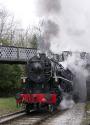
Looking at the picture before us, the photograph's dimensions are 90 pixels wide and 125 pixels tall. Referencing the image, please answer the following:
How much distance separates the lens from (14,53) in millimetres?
36031

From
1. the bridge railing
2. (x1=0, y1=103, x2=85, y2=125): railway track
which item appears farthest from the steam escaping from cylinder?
(x1=0, y1=103, x2=85, y2=125): railway track

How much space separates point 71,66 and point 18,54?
364 inches

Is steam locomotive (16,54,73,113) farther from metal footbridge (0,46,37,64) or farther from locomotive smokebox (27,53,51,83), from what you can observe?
metal footbridge (0,46,37,64)

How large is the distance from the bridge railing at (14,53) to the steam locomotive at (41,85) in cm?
1232

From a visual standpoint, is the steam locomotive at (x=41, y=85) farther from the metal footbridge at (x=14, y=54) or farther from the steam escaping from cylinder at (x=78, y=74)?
the metal footbridge at (x=14, y=54)

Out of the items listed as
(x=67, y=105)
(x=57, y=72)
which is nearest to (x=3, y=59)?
(x=67, y=105)

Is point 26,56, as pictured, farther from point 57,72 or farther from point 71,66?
point 57,72

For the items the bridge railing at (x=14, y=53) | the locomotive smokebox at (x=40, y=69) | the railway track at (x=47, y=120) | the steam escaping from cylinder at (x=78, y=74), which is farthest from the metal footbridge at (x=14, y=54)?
the railway track at (x=47, y=120)

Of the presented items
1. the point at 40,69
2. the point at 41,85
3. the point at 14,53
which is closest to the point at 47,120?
the point at 41,85

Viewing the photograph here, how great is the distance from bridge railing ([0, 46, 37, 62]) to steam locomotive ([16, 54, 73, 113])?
12.3 metres

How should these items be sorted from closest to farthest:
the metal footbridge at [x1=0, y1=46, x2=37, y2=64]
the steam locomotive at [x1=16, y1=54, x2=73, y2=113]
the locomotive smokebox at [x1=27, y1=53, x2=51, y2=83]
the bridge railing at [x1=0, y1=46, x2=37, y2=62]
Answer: the steam locomotive at [x1=16, y1=54, x2=73, y2=113] < the locomotive smokebox at [x1=27, y1=53, x2=51, y2=83] < the metal footbridge at [x1=0, y1=46, x2=37, y2=64] < the bridge railing at [x1=0, y1=46, x2=37, y2=62]

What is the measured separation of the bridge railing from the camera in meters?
34.5

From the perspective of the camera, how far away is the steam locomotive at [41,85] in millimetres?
20609

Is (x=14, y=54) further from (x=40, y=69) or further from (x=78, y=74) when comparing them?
(x=40, y=69)
